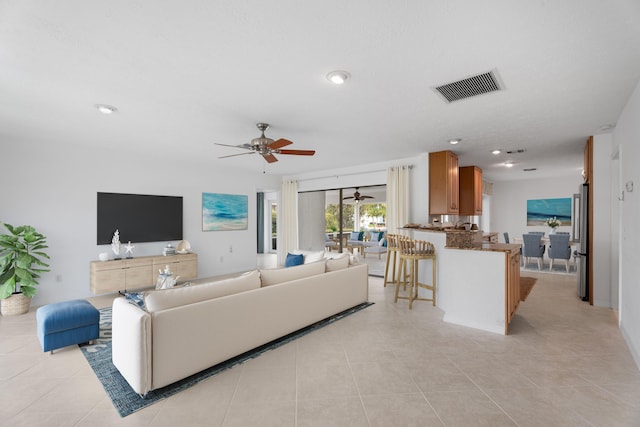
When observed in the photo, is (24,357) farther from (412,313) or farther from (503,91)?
(503,91)

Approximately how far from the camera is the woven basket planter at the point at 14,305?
4105mm

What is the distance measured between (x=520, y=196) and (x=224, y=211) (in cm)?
869

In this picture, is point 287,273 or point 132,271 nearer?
point 287,273

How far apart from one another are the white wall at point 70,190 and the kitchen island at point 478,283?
5.22 m

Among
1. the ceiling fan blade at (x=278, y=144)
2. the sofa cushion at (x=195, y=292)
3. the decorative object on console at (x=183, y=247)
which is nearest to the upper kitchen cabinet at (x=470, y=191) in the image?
the ceiling fan blade at (x=278, y=144)

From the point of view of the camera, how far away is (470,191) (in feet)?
21.8

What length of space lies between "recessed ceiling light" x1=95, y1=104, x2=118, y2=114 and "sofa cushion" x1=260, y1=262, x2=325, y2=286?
2.39 metres

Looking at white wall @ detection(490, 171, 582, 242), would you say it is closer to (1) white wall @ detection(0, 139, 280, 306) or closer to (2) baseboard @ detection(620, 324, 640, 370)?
(2) baseboard @ detection(620, 324, 640, 370)

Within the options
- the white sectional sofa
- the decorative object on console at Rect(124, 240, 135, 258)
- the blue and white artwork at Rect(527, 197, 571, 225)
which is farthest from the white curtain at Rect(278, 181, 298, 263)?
the blue and white artwork at Rect(527, 197, 571, 225)

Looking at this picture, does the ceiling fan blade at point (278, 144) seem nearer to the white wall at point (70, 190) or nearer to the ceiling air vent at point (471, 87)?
the ceiling air vent at point (471, 87)

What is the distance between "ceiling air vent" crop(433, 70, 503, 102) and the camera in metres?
2.56

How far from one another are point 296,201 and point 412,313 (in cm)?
480

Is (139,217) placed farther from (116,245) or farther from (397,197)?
(397,197)

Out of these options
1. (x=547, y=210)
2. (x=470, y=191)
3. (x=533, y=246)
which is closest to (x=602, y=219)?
(x=470, y=191)
